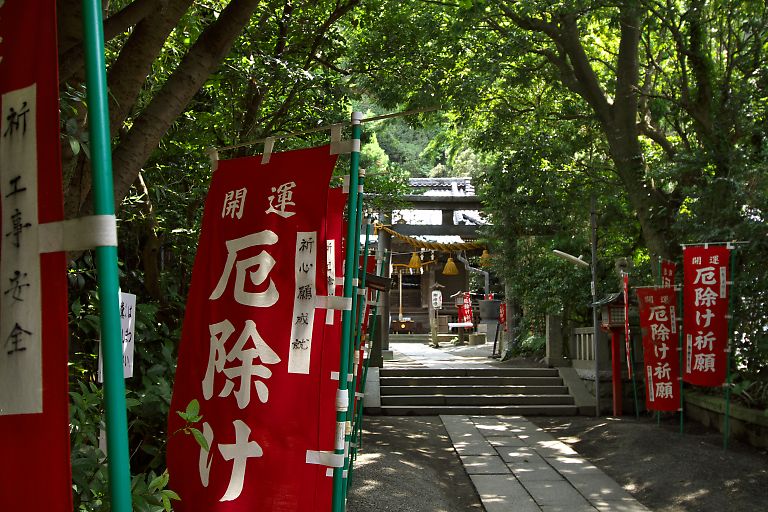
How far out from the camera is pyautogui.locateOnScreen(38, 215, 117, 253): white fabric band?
132 cm

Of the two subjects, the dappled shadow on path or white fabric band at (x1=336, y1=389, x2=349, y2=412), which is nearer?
white fabric band at (x1=336, y1=389, x2=349, y2=412)

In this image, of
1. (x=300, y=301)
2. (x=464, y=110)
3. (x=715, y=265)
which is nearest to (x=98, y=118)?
(x=300, y=301)

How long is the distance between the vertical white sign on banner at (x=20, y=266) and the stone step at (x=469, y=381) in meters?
13.1

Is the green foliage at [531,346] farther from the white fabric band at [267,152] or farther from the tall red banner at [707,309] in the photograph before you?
the white fabric band at [267,152]

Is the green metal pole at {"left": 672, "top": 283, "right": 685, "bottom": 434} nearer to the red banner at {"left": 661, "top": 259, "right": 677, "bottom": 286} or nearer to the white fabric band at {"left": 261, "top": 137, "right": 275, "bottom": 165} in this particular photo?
the red banner at {"left": 661, "top": 259, "right": 677, "bottom": 286}

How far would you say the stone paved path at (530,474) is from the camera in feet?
22.8

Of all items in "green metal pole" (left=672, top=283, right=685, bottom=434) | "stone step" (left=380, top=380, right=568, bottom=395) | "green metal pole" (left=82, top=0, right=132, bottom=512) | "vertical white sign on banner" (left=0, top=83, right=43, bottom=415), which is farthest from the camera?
"stone step" (left=380, top=380, right=568, bottom=395)

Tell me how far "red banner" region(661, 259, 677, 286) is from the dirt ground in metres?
2.00

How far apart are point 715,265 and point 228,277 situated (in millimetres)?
7110

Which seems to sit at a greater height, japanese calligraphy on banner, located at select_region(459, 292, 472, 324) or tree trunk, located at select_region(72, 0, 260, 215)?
tree trunk, located at select_region(72, 0, 260, 215)

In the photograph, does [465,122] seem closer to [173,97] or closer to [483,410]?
[483,410]

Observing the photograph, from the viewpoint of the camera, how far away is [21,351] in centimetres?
143

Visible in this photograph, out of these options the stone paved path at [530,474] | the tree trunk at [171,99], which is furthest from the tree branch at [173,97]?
the stone paved path at [530,474]

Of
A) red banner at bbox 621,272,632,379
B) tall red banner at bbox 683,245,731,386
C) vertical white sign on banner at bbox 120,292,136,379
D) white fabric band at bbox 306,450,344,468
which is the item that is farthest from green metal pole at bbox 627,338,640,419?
vertical white sign on banner at bbox 120,292,136,379
